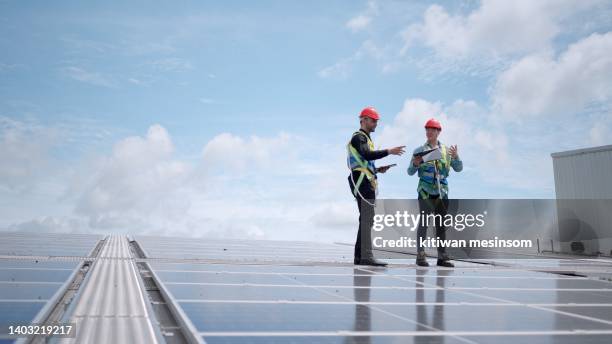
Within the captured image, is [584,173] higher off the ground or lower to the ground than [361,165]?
higher

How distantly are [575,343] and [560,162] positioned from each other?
1687 centimetres

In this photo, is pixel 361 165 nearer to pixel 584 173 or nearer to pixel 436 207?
pixel 436 207

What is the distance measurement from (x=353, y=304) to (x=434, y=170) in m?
5.39

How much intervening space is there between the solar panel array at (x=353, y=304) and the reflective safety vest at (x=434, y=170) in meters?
2.46

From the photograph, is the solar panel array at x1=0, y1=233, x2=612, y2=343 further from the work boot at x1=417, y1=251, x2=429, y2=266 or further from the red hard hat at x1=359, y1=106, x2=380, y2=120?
the red hard hat at x1=359, y1=106, x2=380, y2=120

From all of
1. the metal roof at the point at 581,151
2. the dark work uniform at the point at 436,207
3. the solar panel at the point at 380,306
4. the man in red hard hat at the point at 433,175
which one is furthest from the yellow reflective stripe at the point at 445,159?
the metal roof at the point at 581,151

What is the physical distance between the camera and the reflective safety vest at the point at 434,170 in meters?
8.88

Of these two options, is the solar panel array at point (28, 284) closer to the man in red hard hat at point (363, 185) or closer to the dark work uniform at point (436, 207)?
the man in red hard hat at point (363, 185)

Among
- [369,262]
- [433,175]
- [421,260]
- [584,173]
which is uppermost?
[584,173]

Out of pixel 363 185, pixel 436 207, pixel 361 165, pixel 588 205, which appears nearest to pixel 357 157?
pixel 361 165

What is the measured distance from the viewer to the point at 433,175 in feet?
29.1

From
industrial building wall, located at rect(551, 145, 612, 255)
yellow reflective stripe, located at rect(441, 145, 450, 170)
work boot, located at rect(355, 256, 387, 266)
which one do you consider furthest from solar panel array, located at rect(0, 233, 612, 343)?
industrial building wall, located at rect(551, 145, 612, 255)

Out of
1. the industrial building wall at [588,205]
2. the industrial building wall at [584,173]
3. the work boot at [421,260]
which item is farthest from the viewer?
the industrial building wall at [584,173]

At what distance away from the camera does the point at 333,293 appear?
4418 millimetres
